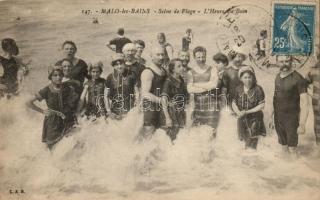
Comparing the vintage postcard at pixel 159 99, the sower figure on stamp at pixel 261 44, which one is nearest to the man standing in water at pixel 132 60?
the vintage postcard at pixel 159 99

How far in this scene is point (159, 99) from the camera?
1.15m

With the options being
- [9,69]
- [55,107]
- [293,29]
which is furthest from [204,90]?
[9,69]

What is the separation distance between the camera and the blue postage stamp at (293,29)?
118 centimetres

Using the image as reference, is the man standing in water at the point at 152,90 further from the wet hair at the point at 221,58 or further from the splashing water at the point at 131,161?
the wet hair at the point at 221,58

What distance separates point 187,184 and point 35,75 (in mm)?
526

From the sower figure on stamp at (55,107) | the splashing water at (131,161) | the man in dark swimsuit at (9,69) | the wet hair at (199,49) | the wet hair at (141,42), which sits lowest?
the splashing water at (131,161)

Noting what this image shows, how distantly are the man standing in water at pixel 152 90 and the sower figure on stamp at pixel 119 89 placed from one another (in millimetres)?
37

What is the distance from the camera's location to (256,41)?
1178mm

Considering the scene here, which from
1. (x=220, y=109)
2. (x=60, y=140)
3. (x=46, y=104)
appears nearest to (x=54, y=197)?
(x=60, y=140)

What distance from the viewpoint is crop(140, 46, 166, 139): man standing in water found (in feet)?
3.77

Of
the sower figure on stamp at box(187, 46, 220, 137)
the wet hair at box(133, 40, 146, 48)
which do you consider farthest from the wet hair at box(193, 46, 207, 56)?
the wet hair at box(133, 40, 146, 48)

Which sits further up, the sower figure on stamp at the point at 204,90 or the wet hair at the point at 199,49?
the wet hair at the point at 199,49

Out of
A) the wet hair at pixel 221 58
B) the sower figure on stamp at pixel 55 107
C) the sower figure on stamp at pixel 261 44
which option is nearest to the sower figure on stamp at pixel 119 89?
the sower figure on stamp at pixel 55 107

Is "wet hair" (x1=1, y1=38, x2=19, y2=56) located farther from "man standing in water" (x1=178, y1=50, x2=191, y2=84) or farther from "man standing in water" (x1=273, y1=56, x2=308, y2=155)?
"man standing in water" (x1=273, y1=56, x2=308, y2=155)
